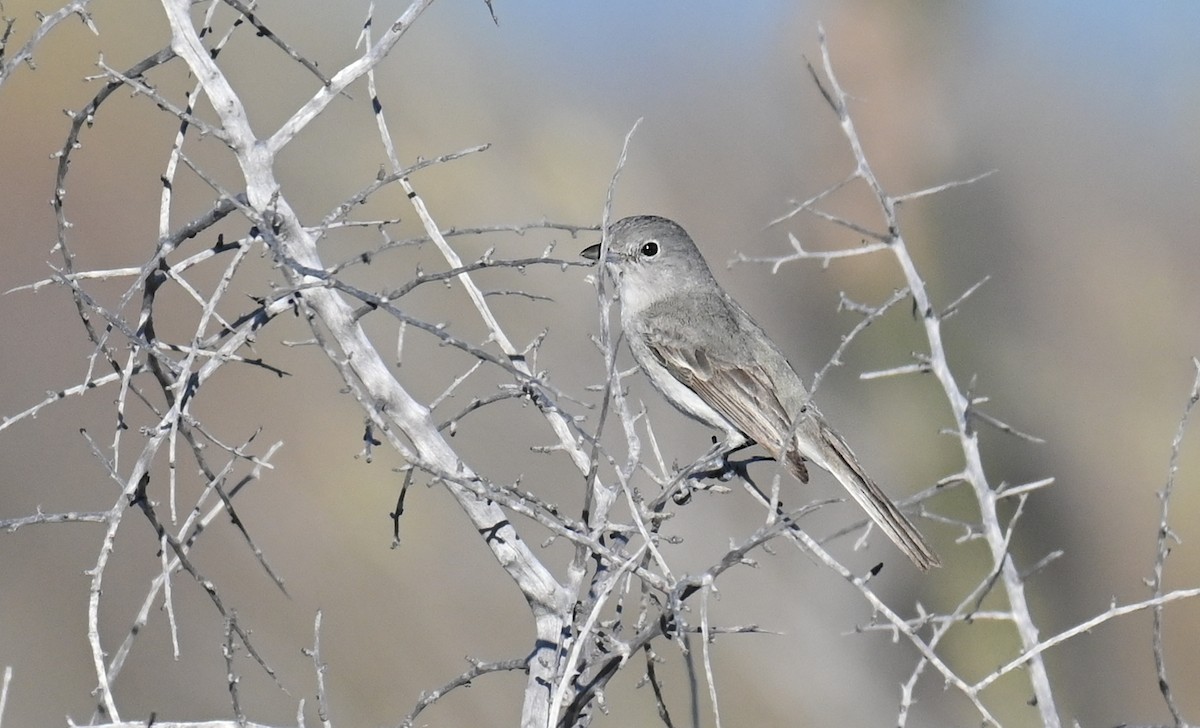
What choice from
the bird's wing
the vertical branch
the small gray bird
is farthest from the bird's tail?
the vertical branch

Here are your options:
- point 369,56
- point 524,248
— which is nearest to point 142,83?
point 369,56

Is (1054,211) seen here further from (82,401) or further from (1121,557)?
(82,401)

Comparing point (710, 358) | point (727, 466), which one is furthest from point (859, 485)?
point (710, 358)

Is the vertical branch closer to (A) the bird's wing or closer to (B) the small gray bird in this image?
(B) the small gray bird

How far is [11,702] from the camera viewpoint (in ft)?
26.8

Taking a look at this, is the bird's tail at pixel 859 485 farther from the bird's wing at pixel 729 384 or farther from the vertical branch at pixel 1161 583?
the vertical branch at pixel 1161 583

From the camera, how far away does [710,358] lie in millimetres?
5621

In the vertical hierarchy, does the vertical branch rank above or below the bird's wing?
below

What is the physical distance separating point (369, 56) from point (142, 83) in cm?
58

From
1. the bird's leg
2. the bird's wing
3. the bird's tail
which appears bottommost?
the bird's tail

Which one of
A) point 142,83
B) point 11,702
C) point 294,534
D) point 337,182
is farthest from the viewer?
point 337,182

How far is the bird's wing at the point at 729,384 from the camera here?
5254 millimetres

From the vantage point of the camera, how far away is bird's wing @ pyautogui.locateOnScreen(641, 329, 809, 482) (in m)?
5.25

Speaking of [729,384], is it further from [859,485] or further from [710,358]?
[859,485]
